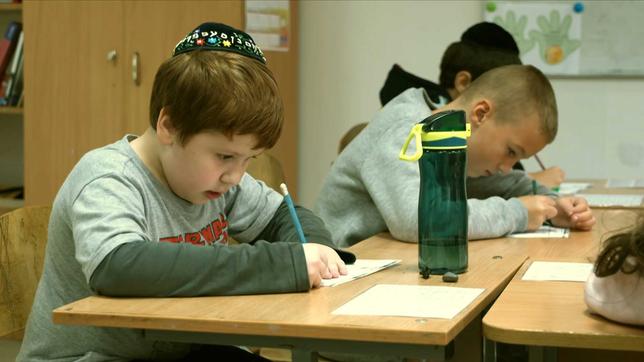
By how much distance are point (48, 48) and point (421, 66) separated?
5.26 ft

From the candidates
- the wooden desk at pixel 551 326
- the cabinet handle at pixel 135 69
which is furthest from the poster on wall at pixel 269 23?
the wooden desk at pixel 551 326

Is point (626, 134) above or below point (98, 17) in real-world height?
below

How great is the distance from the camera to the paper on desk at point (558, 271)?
57.8 inches

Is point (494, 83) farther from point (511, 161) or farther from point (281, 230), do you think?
point (281, 230)

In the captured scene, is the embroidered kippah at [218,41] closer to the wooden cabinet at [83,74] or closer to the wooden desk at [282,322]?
the wooden desk at [282,322]

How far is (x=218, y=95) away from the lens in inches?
54.6

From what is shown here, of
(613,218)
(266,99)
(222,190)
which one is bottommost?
(613,218)

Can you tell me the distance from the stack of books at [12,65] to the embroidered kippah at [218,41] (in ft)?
8.81

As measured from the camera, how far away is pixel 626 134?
157 inches

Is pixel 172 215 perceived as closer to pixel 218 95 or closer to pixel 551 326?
pixel 218 95

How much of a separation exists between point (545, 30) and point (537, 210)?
6.75ft

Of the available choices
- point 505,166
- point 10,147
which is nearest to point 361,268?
point 505,166

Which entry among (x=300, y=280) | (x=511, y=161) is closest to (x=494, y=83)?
(x=511, y=161)

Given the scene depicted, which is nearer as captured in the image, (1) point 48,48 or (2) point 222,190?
(2) point 222,190
